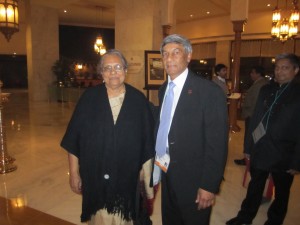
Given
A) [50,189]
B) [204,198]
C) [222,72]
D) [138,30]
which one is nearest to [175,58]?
[204,198]

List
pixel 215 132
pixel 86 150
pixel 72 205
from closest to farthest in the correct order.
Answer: pixel 215 132, pixel 86 150, pixel 72 205

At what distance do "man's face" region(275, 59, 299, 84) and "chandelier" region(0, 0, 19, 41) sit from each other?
13.1ft

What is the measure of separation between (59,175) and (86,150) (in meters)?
2.38

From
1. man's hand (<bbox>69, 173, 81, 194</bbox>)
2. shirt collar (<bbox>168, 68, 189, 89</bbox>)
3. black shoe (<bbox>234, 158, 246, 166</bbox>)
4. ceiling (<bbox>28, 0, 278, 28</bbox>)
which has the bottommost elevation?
black shoe (<bbox>234, 158, 246, 166</bbox>)

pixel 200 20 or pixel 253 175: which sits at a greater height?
pixel 200 20

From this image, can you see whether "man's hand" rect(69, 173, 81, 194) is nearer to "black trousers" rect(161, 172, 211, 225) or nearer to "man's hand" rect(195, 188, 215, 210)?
"black trousers" rect(161, 172, 211, 225)

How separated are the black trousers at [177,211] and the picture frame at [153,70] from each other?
13.6 feet

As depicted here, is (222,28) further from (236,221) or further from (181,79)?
(181,79)

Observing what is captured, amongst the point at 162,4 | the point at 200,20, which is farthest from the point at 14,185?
the point at 200,20

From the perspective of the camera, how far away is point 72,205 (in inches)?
120

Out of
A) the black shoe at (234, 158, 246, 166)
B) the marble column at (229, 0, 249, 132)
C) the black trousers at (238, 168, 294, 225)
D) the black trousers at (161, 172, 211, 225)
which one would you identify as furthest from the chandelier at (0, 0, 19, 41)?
the marble column at (229, 0, 249, 132)

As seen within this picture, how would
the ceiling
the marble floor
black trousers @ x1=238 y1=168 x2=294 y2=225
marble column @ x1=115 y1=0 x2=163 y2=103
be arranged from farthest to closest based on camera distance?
the ceiling, marble column @ x1=115 y1=0 x2=163 y2=103, the marble floor, black trousers @ x1=238 y1=168 x2=294 y2=225

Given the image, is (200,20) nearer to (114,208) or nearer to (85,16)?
(85,16)

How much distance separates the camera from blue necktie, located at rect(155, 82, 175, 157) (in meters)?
1.76
